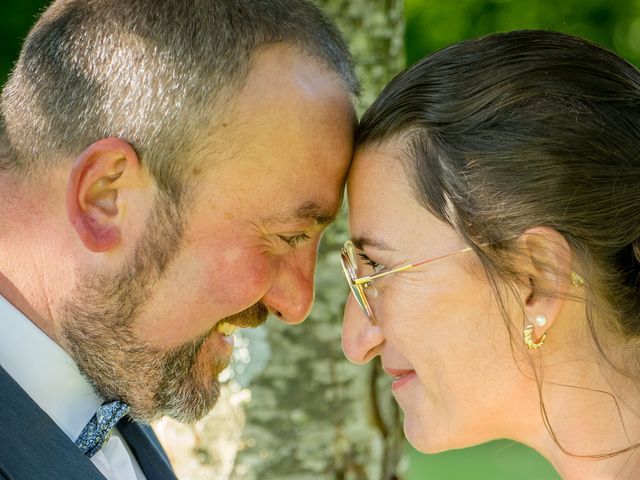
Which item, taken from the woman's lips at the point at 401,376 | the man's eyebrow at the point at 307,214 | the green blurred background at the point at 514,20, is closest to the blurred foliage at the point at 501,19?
the green blurred background at the point at 514,20

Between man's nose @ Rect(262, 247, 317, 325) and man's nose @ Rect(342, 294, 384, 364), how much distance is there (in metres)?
0.23

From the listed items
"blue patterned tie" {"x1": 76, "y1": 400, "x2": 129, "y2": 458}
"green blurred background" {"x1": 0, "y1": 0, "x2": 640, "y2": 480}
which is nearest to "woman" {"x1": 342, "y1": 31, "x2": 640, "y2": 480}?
"blue patterned tie" {"x1": 76, "y1": 400, "x2": 129, "y2": 458}

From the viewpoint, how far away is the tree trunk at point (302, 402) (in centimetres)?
456

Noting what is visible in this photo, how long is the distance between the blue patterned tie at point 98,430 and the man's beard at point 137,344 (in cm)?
7

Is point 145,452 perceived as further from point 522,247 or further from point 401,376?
point 522,247

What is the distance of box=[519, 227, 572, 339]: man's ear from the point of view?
275 cm

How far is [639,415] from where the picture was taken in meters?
2.74

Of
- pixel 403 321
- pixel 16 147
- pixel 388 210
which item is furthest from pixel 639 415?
pixel 16 147

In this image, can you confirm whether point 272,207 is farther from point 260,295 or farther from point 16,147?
point 16,147

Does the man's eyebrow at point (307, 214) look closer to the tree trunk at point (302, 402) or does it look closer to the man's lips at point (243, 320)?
the man's lips at point (243, 320)

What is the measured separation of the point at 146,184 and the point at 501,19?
395 inches

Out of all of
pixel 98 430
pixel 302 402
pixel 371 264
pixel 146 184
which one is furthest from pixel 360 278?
pixel 302 402

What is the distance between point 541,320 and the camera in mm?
2775

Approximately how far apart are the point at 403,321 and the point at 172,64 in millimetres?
1047
